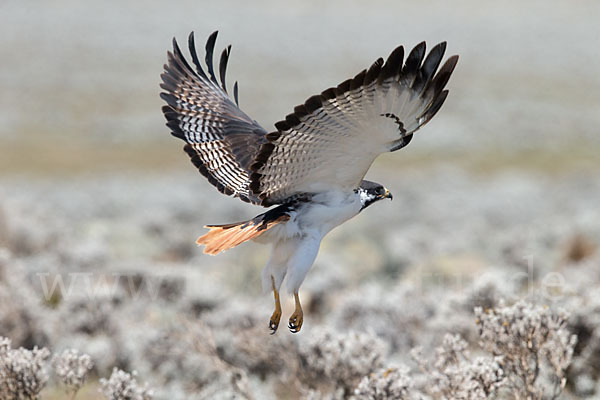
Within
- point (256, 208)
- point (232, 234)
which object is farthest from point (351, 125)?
point (256, 208)

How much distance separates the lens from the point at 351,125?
4008mm

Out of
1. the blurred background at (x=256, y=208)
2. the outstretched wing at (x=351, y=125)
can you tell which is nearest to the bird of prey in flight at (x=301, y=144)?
the outstretched wing at (x=351, y=125)

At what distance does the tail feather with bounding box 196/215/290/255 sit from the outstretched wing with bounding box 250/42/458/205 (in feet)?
0.65

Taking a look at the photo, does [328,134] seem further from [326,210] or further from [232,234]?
[232,234]

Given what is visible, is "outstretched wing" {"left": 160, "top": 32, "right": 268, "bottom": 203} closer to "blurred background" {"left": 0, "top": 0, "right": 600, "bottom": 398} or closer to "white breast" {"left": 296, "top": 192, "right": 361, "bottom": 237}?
"white breast" {"left": 296, "top": 192, "right": 361, "bottom": 237}

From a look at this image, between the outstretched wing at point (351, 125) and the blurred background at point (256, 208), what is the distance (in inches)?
66.3

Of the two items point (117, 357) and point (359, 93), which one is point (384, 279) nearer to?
point (117, 357)

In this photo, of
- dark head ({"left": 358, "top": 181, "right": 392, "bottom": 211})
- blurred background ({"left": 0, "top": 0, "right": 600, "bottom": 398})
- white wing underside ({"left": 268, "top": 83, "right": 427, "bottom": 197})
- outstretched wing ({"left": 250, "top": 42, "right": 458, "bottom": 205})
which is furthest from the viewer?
blurred background ({"left": 0, "top": 0, "right": 600, "bottom": 398})

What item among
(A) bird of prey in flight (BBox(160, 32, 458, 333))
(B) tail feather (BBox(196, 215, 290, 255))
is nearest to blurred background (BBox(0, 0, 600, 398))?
(A) bird of prey in flight (BBox(160, 32, 458, 333))

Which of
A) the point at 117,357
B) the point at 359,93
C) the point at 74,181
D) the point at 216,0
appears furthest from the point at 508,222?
the point at 216,0

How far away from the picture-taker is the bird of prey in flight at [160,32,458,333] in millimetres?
3799

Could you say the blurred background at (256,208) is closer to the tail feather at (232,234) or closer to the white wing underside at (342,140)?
the tail feather at (232,234)

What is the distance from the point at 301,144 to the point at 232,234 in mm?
702

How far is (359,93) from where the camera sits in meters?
3.79
